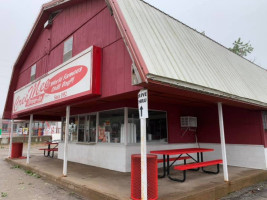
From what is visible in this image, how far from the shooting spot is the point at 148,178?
14.0 feet

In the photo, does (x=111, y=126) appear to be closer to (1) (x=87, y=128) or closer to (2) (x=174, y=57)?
(1) (x=87, y=128)

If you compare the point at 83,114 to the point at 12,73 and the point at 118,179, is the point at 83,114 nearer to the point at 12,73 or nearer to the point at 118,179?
the point at 118,179

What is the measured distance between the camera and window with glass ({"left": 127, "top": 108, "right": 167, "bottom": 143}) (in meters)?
7.53

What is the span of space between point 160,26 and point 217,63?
2530mm

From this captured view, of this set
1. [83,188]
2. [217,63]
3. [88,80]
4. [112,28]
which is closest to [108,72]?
[88,80]

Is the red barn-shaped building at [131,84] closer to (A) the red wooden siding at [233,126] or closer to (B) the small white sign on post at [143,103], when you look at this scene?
(A) the red wooden siding at [233,126]

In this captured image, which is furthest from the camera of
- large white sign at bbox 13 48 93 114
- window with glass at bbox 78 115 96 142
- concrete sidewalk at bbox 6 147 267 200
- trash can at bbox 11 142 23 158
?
trash can at bbox 11 142 23 158

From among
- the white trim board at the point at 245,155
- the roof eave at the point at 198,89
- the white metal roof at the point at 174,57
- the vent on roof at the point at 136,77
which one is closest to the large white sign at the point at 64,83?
the white metal roof at the point at 174,57

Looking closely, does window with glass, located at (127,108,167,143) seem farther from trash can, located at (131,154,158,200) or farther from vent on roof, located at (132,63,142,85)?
vent on roof, located at (132,63,142,85)

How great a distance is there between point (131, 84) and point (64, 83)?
122 inches

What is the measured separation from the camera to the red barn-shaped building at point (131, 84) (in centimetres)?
479

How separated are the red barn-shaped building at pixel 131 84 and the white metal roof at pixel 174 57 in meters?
0.03

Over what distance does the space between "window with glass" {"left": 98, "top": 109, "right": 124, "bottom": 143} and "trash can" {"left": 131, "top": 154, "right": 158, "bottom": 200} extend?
326 centimetres

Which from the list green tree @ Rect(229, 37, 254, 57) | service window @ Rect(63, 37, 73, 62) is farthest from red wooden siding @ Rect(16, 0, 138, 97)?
green tree @ Rect(229, 37, 254, 57)
